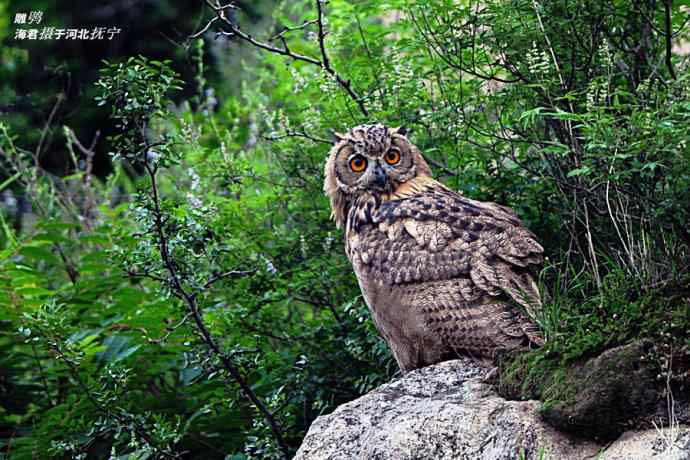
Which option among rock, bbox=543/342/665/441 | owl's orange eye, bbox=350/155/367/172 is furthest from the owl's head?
rock, bbox=543/342/665/441

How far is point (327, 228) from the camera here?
19.7ft

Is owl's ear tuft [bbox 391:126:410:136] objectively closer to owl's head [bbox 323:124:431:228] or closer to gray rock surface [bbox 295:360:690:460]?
owl's head [bbox 323:124:431:228]

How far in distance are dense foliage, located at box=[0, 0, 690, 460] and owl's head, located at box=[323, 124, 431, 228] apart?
28cm

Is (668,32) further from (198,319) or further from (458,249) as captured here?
(198,319)

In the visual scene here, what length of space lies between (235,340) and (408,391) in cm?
202

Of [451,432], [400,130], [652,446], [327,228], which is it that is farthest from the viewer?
[327,228]

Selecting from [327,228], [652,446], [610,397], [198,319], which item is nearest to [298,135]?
Result: [327,228]

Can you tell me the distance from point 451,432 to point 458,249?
129cm

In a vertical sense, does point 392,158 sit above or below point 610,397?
above

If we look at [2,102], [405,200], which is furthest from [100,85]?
[2,102]

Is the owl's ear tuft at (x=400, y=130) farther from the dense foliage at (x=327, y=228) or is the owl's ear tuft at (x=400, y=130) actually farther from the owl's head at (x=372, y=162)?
the dense foliage at (x=327, y=228)

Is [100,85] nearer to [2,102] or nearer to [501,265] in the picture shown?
[501,265]

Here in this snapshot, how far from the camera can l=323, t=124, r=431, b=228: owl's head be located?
16.9ft

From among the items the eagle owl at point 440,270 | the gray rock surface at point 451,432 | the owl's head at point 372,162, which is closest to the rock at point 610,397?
the gray rock surface at point 451,432
